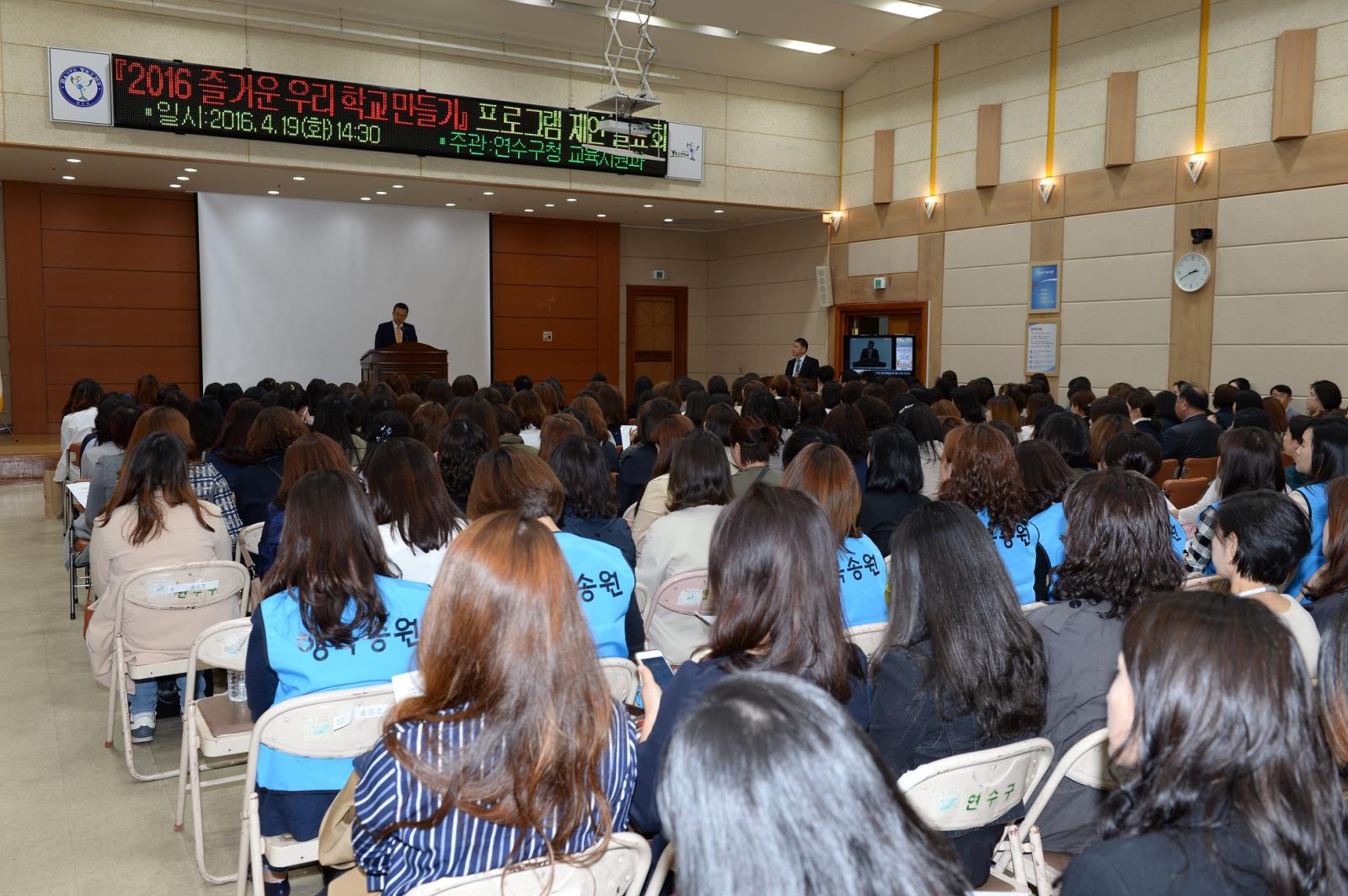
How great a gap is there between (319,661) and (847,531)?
5.92 feet

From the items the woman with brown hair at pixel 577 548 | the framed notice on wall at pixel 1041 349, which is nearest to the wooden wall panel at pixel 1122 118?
the framed notice on wall at pixel 1041 349

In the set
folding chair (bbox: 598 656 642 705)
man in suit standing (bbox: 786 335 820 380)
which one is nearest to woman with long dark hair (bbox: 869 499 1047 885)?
folding chair (bbox: 598 656 642 705)

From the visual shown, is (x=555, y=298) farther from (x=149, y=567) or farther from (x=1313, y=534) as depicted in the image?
(x=1313, y=534)

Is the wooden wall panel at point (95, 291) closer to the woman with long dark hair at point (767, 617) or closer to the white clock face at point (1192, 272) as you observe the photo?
Result: the white clock face at point (1192, 272)

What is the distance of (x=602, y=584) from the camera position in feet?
10.0

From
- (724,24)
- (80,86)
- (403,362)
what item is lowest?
(403,362)

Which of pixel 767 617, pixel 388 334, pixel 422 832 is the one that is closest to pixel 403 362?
pixel 388 334

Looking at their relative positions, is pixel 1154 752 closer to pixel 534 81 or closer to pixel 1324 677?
pixel 1324 677

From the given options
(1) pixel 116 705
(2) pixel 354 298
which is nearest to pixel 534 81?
(2) pixel 354 298

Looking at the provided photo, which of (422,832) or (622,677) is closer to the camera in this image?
(422,832)

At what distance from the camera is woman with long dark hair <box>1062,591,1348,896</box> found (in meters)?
1.28

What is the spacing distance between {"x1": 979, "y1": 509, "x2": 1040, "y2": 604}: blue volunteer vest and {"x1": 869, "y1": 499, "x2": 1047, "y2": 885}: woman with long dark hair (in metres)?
1.51

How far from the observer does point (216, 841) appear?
3.51 metres

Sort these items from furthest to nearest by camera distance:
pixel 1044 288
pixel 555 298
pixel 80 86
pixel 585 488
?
pixel 555 298 → pixel 1044 288 → pixel 80 86 → pixel 585 488
